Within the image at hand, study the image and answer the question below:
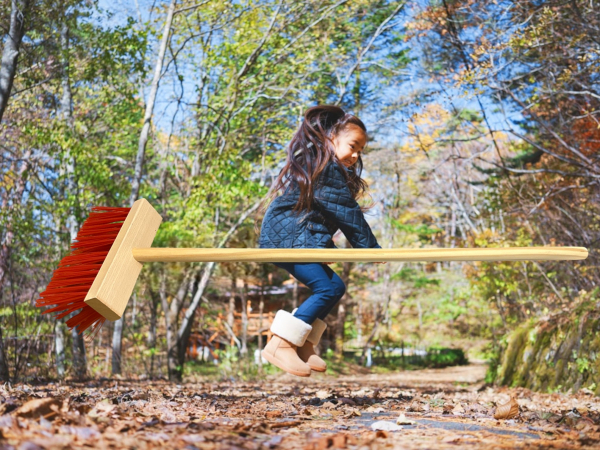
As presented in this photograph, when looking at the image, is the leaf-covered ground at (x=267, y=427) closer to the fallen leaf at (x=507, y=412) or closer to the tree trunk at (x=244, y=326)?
the fallen leaf at (x=507, y=412)

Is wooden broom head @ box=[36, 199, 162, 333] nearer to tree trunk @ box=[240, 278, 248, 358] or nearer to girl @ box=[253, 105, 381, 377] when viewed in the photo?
girl @ box=[253, 105, 381, 377]

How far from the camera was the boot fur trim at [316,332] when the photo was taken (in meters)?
3.16

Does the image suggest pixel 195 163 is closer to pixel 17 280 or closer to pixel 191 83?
pixel 191 83

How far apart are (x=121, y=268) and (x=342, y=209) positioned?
3.67ft

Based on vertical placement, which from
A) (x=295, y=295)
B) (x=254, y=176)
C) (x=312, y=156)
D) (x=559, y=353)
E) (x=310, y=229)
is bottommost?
(x=559, y=353)

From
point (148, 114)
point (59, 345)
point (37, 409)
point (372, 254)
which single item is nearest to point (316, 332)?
point (372, 254)

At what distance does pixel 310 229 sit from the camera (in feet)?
9.90

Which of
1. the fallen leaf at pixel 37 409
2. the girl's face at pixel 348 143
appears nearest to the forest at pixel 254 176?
the fallen leaf at pixel 37 409

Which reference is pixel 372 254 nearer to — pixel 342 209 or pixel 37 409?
pixel 342 209

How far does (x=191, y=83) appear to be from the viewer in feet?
31.8

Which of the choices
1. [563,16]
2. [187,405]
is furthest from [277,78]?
[187,405]

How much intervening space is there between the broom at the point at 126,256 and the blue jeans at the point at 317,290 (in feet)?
1.67

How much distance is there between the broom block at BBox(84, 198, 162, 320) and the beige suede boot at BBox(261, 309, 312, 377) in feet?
2.43

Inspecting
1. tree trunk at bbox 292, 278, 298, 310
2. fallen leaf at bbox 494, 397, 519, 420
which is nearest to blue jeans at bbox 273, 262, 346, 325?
fallen leaf at bbox 494, 397, 519, 420
